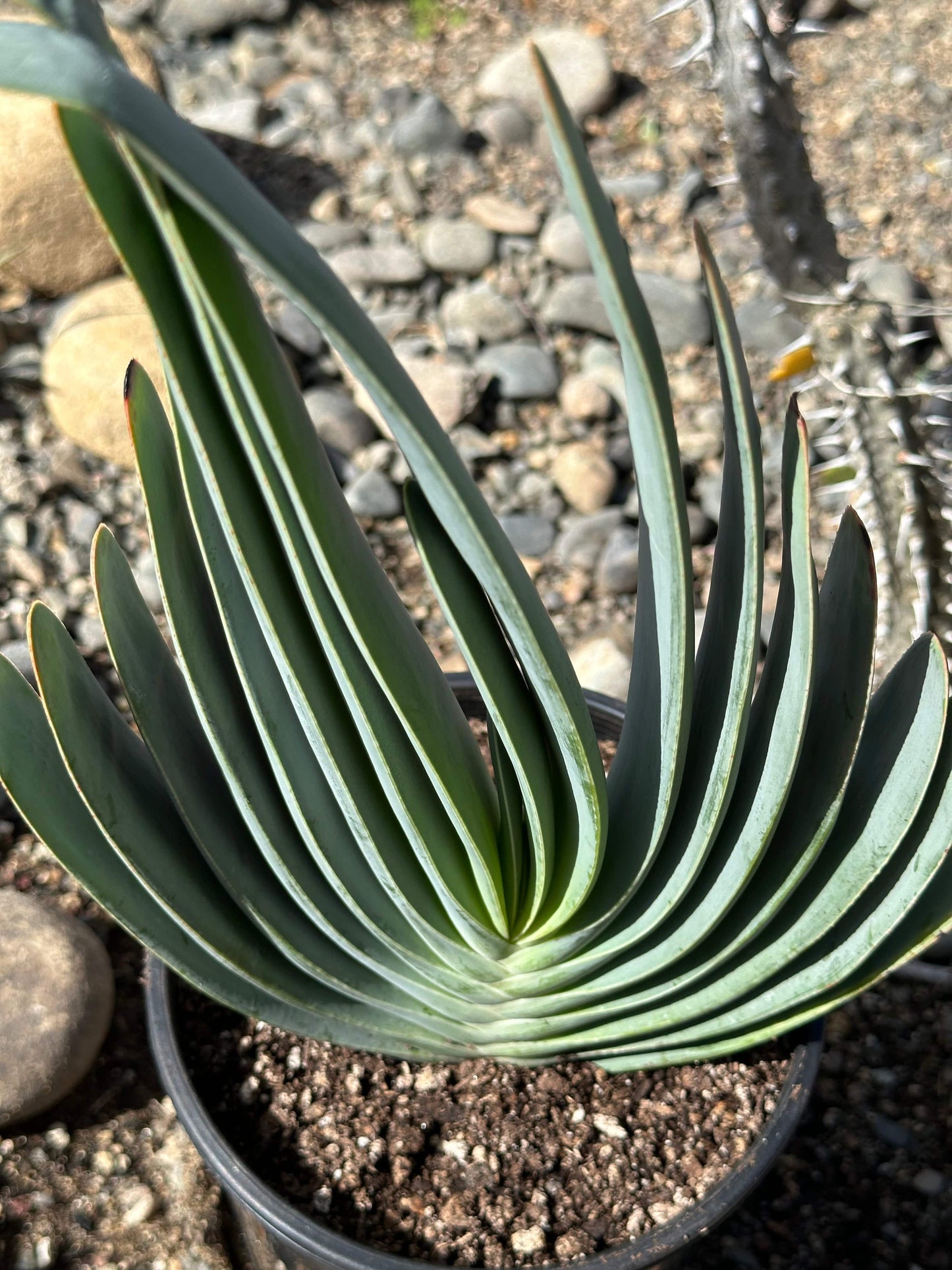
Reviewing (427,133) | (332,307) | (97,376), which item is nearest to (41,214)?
(97,376)

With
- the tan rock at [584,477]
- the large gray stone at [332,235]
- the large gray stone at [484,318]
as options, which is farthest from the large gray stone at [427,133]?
the tan rock at [584,477]

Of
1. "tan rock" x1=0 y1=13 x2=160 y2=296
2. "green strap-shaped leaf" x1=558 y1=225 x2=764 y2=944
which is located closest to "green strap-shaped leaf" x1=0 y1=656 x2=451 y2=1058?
"green strap-shaped leaf" x1=558 y1=225 x2=764 y2=944

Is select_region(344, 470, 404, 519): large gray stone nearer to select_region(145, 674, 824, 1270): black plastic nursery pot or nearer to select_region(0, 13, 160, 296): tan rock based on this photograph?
select_region(0, 13, 160, 296): tan rock

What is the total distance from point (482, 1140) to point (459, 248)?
2.14m

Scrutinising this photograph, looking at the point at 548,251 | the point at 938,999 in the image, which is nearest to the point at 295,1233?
the point at 938,999

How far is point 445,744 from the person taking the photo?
0.77 meters

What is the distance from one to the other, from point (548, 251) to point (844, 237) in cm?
71

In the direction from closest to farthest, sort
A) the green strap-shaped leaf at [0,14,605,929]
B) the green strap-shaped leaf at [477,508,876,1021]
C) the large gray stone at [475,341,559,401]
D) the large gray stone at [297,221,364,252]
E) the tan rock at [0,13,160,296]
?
the green strap-shaped leaf at [0,14,605,929] < the green strap-shaped leaf at [477,508,876,1021] < the tan rock at [0,13,160,296] < the large gray stone at [475,341,559,401] < the large gray stone at [297,221,364,252]

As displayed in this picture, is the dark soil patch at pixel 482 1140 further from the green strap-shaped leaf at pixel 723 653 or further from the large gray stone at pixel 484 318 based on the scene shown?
the large gray stone at pixel 484 318

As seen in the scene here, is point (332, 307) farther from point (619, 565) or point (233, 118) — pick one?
point (233, 118)

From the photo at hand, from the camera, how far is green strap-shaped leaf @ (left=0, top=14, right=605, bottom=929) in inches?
17.0

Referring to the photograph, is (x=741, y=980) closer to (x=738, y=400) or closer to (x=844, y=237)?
(x=738, y=400)

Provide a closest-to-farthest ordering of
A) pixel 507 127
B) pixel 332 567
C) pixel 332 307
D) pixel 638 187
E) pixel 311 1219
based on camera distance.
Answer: pixel 332 307 → pixel 332 567 → pixel 311 1219 → pixel 638 187 → pixel 507 127

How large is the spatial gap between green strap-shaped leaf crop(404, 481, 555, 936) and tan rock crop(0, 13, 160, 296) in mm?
1913
